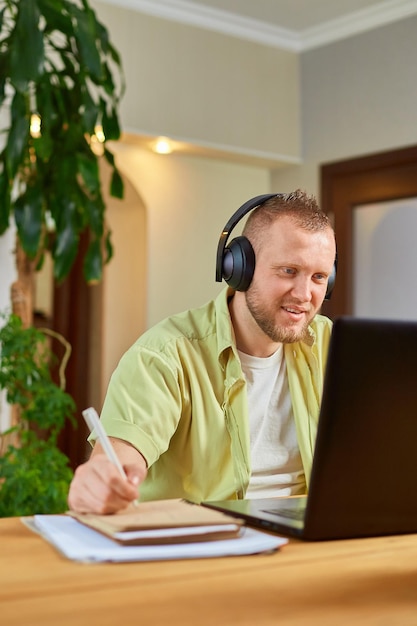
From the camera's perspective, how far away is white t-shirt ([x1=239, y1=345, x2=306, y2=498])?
165cm

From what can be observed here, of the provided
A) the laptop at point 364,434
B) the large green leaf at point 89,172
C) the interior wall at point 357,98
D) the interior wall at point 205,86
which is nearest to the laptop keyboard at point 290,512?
the laptop at point 364,434

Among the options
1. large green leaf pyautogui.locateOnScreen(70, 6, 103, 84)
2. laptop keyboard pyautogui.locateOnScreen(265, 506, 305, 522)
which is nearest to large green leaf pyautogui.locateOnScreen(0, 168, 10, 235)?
large green leaf pyautogui.locateOnScreen(70, 6, 103, 84)

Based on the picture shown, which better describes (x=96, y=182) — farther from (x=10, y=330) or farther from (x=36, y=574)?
(x=36, y=574)

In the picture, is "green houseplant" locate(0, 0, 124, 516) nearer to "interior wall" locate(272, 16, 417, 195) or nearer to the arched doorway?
the arched doorway

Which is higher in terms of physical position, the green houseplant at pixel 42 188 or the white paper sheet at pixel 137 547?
the green houseplant at pixel 42 188

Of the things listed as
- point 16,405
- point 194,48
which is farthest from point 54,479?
point 194,48

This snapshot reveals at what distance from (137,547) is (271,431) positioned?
777 mm

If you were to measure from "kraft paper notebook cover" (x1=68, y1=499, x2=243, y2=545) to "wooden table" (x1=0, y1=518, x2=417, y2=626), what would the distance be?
4 cm

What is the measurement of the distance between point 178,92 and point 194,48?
0.25 metres

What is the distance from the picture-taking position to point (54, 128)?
119 inches

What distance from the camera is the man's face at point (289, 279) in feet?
5.56

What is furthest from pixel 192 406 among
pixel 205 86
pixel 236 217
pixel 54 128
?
pixel 205 86

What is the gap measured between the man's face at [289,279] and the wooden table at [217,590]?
0.73 m

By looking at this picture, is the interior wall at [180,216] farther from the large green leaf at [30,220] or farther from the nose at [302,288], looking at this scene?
the nose at [302,288]
